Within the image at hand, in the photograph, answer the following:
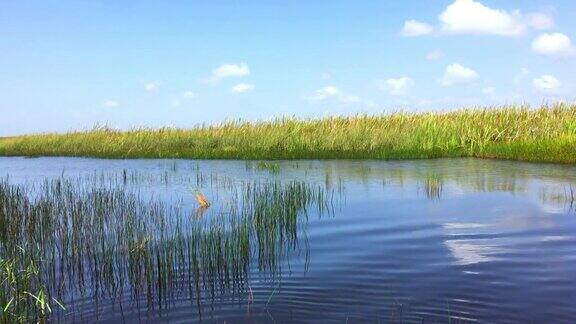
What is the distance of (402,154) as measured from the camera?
876 inches

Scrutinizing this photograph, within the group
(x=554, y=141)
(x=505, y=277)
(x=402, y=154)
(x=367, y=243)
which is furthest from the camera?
(x=402, y=154)

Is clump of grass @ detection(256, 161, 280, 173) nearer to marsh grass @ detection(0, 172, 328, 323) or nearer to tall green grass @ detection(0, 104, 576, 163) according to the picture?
tall green grass @ detection(0, 104, 576, 163)

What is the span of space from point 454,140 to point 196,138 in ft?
43.3

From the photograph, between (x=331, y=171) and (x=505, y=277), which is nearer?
(x=505, y=277)

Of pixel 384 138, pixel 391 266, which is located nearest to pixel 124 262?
pixel 391 266

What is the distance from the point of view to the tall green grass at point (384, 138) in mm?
21906

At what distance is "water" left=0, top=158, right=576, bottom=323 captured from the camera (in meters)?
5.28

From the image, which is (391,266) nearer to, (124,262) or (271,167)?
(124,262)

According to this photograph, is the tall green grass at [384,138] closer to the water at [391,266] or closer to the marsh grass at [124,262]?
the water at [391,266]

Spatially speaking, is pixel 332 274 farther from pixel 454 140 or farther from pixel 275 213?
pixel 454 140

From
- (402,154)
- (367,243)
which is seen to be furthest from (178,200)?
(402,154)

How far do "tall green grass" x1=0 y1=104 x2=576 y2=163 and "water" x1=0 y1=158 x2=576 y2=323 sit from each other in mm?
8961

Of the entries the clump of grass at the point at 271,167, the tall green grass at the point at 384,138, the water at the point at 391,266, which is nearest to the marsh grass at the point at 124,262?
the water at the point at 391,266

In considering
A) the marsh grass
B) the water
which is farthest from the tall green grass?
the marsh grass
